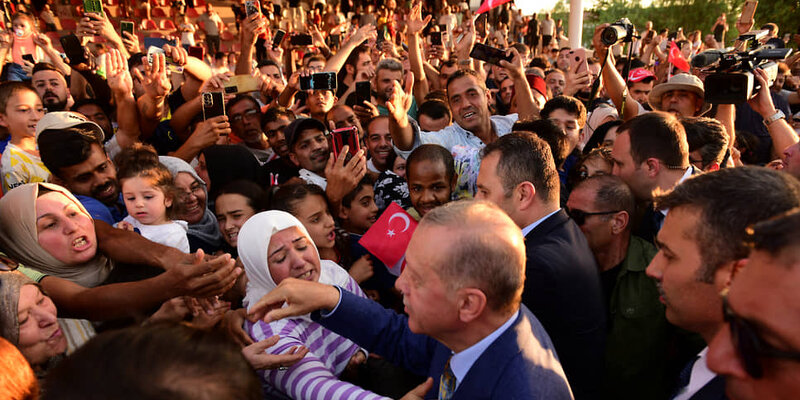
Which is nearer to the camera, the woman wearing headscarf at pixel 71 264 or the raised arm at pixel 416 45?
the woman wearing headscarf at pixel 71 264

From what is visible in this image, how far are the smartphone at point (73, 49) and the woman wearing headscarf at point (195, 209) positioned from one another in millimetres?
2068

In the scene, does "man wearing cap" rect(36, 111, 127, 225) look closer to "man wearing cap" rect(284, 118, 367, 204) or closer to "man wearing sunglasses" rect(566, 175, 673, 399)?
"man wearing cap" rect(284, 118, 367, 204)

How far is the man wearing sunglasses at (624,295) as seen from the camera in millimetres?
1890

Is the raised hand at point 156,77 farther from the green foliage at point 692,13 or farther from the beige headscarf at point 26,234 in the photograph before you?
the green foliage at point 692,13

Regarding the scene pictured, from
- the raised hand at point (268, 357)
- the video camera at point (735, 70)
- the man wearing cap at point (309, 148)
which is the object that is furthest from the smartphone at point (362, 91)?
the raised hand at point (268, 357)

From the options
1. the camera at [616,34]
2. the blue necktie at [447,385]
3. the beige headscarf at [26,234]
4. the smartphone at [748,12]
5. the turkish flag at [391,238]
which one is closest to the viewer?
the blue necktie at [447,385]

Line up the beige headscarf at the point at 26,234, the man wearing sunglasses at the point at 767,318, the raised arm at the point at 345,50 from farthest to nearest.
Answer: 1. the raised arm at the point at 345,50
2. the beige headscarf at the point at 26,234
3. the man wearing sunglasses at the point at 767,318

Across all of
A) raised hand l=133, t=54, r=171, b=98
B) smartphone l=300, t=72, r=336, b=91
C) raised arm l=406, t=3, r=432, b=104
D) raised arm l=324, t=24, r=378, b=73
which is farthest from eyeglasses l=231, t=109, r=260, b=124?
raised arm l=406, t=3, r=432, b=104

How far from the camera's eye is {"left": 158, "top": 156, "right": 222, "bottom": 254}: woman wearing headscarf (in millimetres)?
2857

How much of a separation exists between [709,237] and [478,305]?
0.66 metres

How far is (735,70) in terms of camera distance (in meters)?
3.12

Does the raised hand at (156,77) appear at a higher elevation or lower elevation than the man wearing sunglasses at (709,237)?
higher

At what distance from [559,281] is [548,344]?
0.39 metres

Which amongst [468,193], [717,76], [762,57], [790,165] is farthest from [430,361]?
[762,57]
